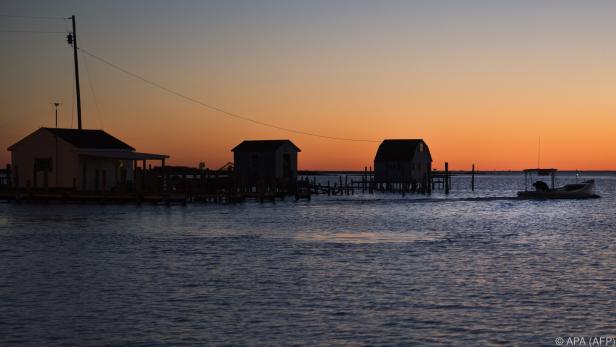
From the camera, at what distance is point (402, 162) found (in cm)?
9388

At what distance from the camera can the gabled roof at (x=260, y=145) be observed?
74.2 meters

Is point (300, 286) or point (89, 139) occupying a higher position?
point (89, 139)

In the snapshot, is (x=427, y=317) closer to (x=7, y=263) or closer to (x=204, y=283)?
(x=204, y=283)

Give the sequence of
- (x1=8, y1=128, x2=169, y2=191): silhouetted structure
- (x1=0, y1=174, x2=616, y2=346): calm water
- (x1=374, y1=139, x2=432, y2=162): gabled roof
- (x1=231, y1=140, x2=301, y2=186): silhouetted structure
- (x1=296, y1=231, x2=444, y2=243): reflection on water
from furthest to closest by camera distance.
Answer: (x1=374, y1=139, x2=432, y2=162): gabled roof, (x1=231, y1=140, x2=301, y2=186): silhouetted structure, (x1=8, y1=128, x2=169, y2=191): silhouetted structure, (x1=296, y1=231, x2=444, y2=243): reflection on water, (x1=0, y1=174, x2=616, y2=346): calm water

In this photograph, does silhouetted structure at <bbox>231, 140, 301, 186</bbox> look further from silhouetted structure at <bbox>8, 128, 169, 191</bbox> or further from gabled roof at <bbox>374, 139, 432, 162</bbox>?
gabled roof at <bbox>374, 139, 432, 162</bbox>

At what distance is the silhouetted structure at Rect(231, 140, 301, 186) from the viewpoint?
2911 inches

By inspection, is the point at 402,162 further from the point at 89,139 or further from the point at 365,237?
the point at 365,237

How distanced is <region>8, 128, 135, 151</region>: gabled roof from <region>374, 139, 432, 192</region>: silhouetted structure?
41321mm

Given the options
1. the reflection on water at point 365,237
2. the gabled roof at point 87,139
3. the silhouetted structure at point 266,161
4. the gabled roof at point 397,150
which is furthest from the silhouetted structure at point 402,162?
the reflection on water at point 365,237

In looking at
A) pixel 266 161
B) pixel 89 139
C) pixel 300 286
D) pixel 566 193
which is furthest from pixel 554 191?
pixel 300 286

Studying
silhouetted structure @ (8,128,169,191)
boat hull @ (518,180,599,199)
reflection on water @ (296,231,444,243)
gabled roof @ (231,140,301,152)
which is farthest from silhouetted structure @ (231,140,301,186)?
reflection on water @ (296,231,444,243)

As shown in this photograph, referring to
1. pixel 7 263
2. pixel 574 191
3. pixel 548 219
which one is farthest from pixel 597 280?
pixel 574 191

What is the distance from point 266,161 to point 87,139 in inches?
822

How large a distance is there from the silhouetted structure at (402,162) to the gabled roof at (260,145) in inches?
820
